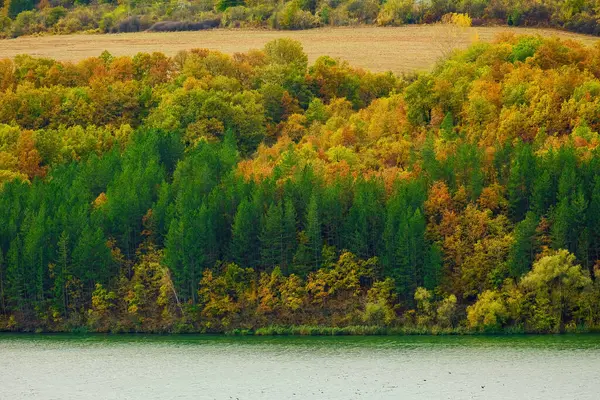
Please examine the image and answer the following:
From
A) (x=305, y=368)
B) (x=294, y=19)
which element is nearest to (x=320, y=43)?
(x=294, y=19)

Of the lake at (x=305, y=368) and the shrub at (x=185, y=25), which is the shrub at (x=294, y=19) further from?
the lake at (x=305, y=368)

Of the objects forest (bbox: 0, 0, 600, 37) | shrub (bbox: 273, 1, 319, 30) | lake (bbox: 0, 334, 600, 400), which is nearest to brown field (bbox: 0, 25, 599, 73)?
shrub (bbox: 273, 1, 319, 30)

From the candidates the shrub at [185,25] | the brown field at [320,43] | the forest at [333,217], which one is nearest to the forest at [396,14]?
the shrub at [185,25]

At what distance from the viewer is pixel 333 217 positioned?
11944 centimetres

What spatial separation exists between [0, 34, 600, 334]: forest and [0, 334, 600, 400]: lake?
211 inches

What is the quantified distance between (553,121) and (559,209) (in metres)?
24.5

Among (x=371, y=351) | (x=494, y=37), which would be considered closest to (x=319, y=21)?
(x=494, y=37)

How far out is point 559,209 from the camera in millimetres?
113250

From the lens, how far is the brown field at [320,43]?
169000mm

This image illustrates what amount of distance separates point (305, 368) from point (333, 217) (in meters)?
29.3

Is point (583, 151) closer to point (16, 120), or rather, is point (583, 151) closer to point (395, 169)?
point (395, 169)

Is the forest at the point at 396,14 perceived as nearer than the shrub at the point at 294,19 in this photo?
Yes

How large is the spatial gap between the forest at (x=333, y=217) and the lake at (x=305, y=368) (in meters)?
5.37

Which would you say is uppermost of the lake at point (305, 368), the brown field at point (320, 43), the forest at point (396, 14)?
the forest at point (396, 14)
